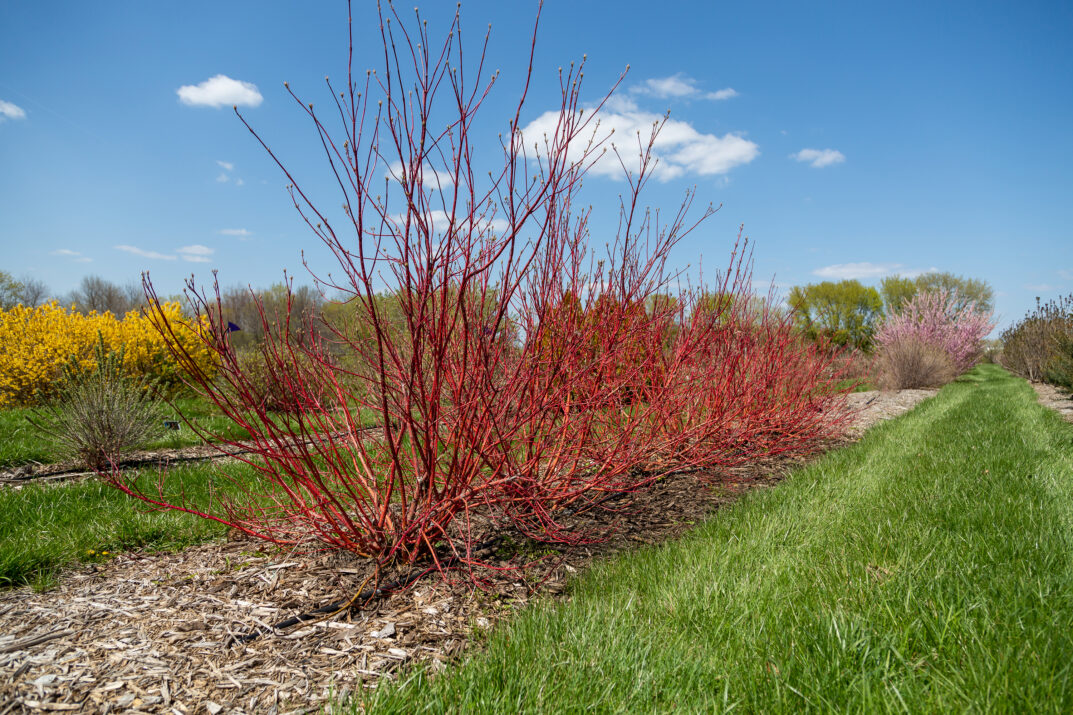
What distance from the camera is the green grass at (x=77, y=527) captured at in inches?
107

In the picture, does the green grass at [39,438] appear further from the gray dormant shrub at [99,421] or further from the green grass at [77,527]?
the green grass at [77,527]

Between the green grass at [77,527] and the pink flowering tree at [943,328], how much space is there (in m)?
17.4

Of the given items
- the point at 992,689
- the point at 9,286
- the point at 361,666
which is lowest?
the point at 361,666

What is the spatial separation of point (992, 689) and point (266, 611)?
239cm

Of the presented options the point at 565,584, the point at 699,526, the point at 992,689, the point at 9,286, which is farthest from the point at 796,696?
the point at 9,286

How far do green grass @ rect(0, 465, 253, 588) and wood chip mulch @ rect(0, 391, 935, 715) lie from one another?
16 centimetres

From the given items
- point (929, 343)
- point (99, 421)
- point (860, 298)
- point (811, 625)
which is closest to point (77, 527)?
point (99, 421)

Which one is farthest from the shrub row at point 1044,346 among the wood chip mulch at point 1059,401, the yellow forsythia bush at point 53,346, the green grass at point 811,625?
the yellow forsythia bush at point 53,346

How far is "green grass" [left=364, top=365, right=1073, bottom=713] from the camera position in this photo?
5.18ft

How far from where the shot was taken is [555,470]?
3289 millimetres

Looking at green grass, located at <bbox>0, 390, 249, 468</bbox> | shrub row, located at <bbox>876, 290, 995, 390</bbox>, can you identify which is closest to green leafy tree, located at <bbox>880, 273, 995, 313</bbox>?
shrub row, located at <bbox>876, 290, 995, 390</bbox>

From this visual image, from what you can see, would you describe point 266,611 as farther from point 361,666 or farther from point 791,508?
point 791,508

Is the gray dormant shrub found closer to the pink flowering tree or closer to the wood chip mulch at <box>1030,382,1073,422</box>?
the wood chip mulch at <box>1030,382,1073,422</box>

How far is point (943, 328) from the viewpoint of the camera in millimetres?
18469
